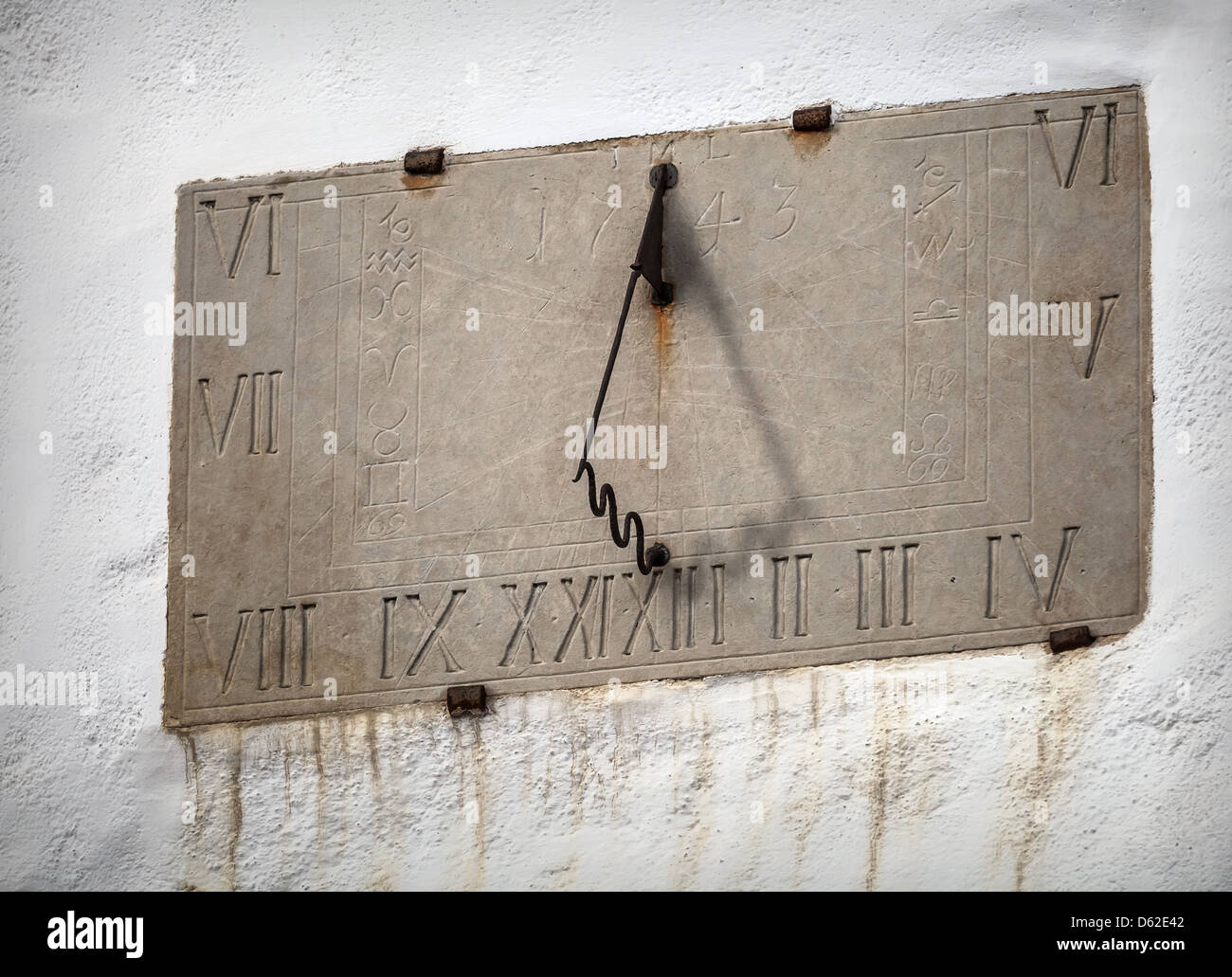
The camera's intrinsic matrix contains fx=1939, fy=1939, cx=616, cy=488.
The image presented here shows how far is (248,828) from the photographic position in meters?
4.36

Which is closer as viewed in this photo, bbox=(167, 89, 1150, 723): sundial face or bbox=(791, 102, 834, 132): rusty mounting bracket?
bbox=(167, 89, 1150, 723): sundial face

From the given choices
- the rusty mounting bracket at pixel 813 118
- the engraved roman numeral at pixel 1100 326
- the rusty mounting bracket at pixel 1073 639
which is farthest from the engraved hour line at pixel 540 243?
the rusty mounting bracket at pixel 1073 639

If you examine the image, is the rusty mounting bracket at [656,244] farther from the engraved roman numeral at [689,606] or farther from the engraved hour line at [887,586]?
the engraved hour line at [887,586]

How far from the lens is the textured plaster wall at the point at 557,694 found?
3953 mm

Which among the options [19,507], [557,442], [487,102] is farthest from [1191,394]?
[19,507]

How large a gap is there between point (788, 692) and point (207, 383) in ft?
5.17

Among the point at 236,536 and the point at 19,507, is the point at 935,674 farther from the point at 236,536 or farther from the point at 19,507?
the point at 19,507

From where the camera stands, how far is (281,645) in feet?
14.5

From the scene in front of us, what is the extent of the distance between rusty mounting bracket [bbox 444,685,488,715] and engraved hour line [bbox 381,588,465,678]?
55 mm

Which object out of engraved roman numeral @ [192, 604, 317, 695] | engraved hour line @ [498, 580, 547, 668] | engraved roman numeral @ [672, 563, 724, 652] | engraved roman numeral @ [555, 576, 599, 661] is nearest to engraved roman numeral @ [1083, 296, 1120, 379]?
engraved roman numeral @ [672, 563, 724, 652]

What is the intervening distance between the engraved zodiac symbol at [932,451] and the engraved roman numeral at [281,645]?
1.40 meters

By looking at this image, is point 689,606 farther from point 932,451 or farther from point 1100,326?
point 1100,326

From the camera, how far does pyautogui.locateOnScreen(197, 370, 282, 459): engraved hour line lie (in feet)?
14.9

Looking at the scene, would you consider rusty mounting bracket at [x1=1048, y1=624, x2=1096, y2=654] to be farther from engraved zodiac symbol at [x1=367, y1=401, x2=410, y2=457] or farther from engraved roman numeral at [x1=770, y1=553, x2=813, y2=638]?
engraved zodiac symbol at [x1=367, y1=401, x2=410, y2=457]
